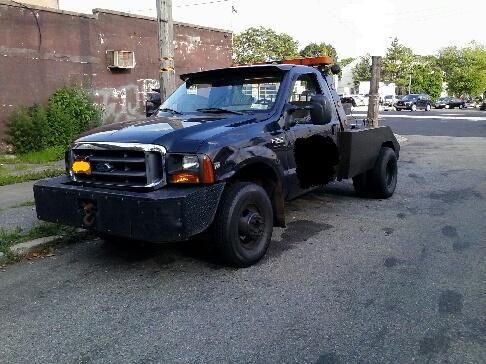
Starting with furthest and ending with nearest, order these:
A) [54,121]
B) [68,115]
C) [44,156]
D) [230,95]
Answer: [68,115] < [54,121] < [44,156] < [230,95]

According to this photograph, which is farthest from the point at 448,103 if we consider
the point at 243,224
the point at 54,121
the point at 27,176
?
the point at 243,224

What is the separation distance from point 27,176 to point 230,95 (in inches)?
194

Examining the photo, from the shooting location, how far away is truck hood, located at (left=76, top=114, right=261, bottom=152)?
394cm

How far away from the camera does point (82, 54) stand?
12.2m

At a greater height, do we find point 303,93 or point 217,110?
point 303,93

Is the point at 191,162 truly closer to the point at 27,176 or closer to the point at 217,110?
the point at 217,110

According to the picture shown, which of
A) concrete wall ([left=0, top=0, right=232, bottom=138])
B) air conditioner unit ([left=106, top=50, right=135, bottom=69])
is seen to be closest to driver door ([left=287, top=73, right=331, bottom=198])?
concrete wall ([left=0, top=0, right=232, bottom=138])

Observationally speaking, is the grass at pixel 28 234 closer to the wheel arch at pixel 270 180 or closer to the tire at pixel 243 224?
the tire at pixel 243 224

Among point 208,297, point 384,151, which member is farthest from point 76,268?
point 384,151

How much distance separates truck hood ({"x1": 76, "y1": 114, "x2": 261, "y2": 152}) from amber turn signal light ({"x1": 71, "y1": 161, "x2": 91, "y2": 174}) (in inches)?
8.4

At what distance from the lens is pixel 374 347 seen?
306 cm

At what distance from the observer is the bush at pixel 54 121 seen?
10664 mm

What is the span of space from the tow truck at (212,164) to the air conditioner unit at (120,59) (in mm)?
7797

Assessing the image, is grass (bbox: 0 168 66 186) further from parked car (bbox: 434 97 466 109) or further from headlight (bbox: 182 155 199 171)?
parked car (bbox: 434 97 466 109)
